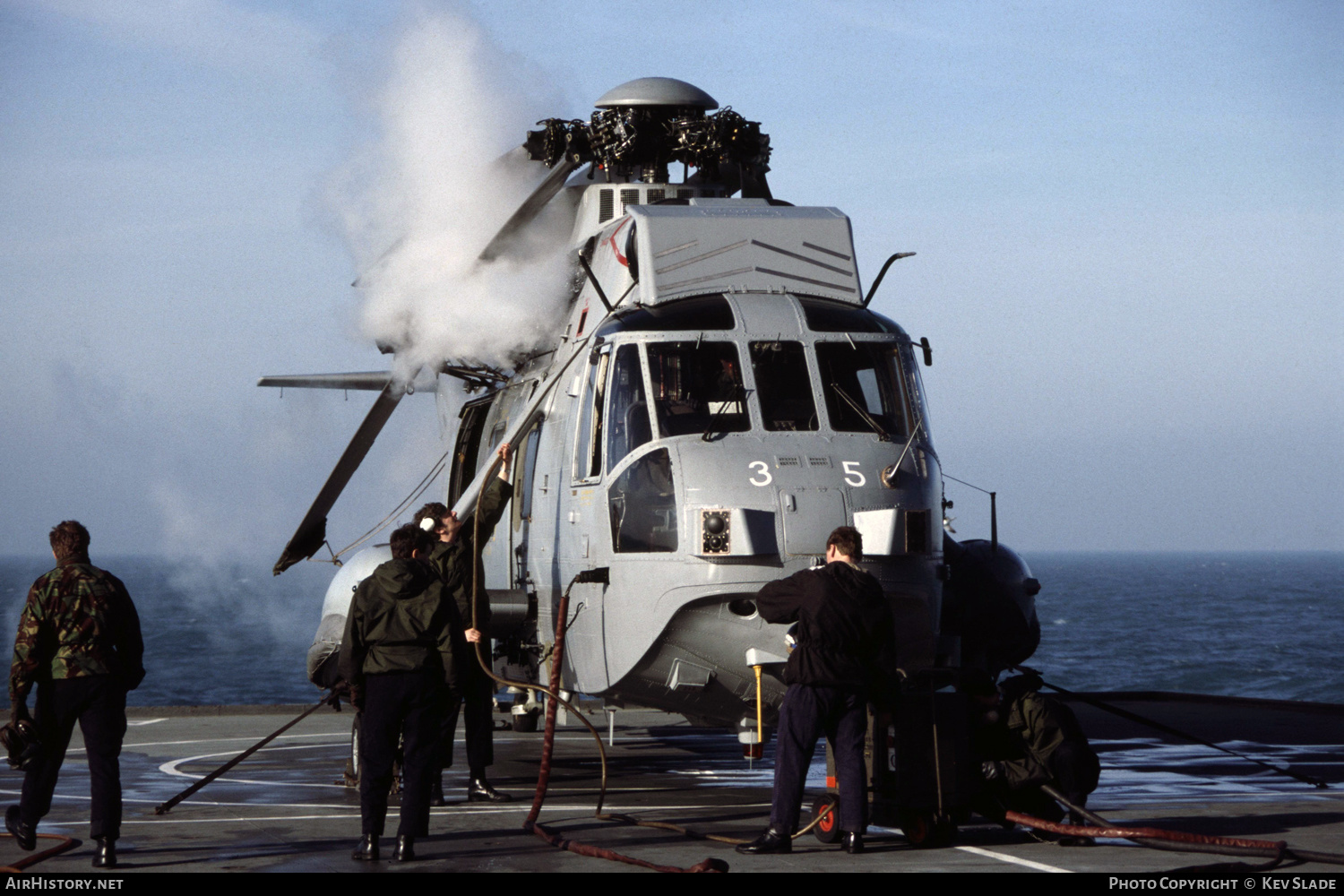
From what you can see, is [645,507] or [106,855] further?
[645,507]

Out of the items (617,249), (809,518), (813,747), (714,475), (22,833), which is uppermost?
(617,249)

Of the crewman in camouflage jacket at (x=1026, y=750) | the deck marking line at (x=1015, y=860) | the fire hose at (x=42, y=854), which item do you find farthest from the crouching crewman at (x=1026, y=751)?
the fire hose at (x=42, y=854)

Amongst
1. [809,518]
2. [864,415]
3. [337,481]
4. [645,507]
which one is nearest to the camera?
[809,518]

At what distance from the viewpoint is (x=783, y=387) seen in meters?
11.6

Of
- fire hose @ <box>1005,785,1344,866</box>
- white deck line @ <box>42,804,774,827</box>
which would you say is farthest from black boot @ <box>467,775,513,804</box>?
fire hose @ <box>1005,785,1344,866</box>

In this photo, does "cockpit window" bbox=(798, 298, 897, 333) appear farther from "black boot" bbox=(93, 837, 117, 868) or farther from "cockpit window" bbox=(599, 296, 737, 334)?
"black boot" bbox=(93, 837, 117, 868)

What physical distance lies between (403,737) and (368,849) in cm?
67

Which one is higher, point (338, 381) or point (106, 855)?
point (338, 381)

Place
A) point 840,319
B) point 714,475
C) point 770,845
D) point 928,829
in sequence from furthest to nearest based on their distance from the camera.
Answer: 1. point 840,319
2. point 714,475
3. point 928,829
4. point 770,845

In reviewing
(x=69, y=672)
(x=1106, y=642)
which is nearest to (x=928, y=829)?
(x=69, y=672)

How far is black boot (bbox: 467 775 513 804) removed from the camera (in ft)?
39.8

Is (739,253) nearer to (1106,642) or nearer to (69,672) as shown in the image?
(69,672)
